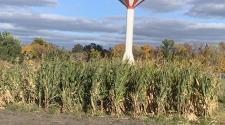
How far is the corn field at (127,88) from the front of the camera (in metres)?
13.5

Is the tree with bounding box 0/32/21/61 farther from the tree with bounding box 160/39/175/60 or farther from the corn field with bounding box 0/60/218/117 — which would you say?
the corn field with bounding box 0/60/218/117

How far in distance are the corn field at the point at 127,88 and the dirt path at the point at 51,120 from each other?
0.81 m

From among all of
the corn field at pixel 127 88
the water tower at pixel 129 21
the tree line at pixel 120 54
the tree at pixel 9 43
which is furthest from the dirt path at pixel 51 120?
the tree at pixel 9 43

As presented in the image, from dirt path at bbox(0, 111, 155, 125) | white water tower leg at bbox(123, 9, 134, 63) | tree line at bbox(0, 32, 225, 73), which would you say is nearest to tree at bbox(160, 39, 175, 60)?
tree line at bbox(0, 32, 225, 73)

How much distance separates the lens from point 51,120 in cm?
1243

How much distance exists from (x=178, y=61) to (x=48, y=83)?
3.84m

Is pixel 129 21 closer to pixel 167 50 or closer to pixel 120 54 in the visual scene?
pixel 120 54

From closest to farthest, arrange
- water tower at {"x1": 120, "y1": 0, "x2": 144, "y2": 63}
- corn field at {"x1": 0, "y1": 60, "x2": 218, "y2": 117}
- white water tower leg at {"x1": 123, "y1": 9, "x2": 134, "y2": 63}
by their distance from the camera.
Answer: corn field at {"x1": 0, "y1": 60, "x2": 218, "y2": 117} < water tower at {"x1": 120, "y1": 0, "x2": 144, "y2": 63} < white water tower leg at {"x1": 123, "y1": 9, "x2": 134, "y2": 63}

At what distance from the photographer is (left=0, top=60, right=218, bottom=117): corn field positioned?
530 inches

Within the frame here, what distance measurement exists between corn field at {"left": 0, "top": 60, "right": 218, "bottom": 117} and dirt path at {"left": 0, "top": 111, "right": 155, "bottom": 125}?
0.81m

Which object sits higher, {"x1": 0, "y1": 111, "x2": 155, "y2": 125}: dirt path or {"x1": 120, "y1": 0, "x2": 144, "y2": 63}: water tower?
{"x1": 120, "y1": 0, "x2": 144, "y2": 63}: water tower

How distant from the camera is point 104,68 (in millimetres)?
14109

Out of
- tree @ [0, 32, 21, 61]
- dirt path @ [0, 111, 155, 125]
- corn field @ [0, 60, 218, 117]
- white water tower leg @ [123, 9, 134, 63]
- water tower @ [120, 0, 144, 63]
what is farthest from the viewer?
tree @ [0, 32, 21, 61]

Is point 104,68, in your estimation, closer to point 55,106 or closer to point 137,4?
point 55,106
